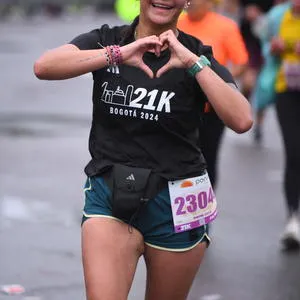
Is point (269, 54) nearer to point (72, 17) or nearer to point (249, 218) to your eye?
point (249, 218)

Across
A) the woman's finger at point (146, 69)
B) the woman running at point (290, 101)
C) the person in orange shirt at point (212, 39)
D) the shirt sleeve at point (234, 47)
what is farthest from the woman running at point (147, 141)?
the woman running at point (290, 101)

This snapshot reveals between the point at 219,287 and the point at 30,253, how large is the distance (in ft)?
4.71

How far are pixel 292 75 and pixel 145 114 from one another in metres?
3.93

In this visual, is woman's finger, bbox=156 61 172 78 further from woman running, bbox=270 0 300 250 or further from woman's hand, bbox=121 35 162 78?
woman running, bbox=270 0 300 250

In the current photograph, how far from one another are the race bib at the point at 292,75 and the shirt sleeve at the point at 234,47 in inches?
13.5

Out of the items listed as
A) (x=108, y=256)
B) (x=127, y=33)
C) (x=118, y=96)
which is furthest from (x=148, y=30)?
(x=108, y=256)

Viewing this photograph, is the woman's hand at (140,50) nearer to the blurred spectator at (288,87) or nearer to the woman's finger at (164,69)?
the woman's finger at (164,69)

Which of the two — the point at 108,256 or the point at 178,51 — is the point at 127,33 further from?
the point at 108,256

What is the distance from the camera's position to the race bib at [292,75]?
8.54 m

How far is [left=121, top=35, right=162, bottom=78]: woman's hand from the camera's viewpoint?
468 cm

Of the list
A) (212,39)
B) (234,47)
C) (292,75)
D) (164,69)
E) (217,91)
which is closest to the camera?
(217,91)

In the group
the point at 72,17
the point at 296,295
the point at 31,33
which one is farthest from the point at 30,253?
the point at 72,17

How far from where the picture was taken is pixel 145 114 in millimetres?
4812

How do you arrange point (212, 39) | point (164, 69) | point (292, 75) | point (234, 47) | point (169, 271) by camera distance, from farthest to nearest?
point (292, 75)
point (234, 47)
point (212, 39)
point (169, 271)
point (164, 69)
